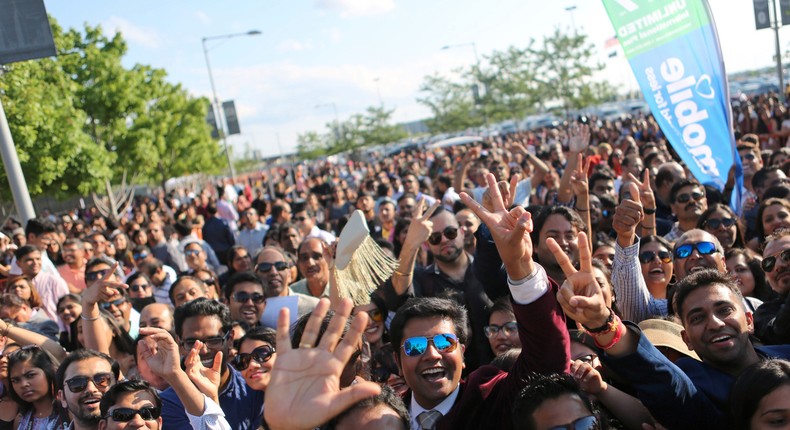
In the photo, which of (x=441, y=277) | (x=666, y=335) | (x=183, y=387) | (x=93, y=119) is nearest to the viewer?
(x=183, y=387)

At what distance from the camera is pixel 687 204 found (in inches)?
252

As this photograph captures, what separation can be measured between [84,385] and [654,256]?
359 cm

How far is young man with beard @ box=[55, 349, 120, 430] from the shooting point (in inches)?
155

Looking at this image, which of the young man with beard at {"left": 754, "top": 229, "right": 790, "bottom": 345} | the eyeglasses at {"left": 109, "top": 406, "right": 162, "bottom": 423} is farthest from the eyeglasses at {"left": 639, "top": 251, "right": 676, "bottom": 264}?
the eyeglasses at {"left": 109, "top": 406, "right": 162, "bottom": 423}

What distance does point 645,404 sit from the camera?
2773mm

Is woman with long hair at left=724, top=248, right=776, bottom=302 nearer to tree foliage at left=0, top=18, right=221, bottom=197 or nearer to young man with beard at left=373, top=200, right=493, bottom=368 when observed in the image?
young man with beard at left=373, top=200, right=493, bottom=368

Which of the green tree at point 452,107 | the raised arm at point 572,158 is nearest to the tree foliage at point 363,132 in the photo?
the green tree at point 452,107

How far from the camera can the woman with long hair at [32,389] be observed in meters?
4.43

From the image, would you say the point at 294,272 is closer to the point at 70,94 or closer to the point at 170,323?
the point at 170,323

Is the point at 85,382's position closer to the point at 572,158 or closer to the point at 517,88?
the point at 572,158

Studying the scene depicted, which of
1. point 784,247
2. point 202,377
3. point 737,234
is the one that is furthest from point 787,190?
point 202,377

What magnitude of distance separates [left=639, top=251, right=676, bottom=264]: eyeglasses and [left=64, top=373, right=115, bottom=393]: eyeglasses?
3.41 m

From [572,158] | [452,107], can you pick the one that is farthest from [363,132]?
[572,158]

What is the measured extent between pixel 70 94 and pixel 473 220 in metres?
15.9
